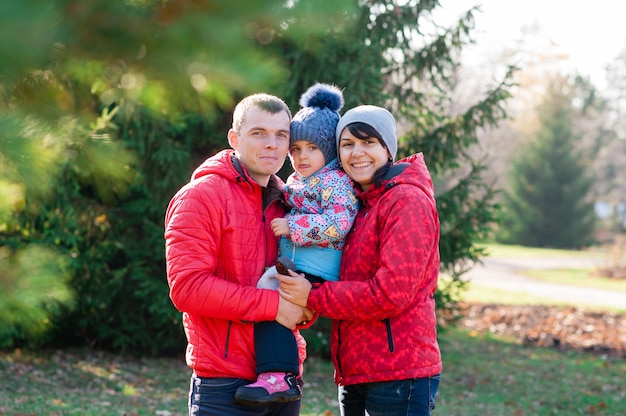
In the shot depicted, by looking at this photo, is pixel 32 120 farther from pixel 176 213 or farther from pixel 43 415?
pixel 43 415


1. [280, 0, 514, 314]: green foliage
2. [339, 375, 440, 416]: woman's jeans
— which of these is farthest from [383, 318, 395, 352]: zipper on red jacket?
[280, 0, 514, 314]: green foliage

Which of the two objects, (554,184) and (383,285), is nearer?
(383,285)

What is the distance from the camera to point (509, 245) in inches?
1272

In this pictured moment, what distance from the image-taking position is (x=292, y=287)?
288 cm

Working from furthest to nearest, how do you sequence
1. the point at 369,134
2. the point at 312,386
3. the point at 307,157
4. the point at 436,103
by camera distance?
the point at 436,103 < the point at 312,386 < the point at 307,157 < the point at 369,134

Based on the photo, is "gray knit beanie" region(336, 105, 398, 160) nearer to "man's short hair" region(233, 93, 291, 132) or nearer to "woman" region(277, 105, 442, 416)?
"woman" region(277, 105, 442, 416)

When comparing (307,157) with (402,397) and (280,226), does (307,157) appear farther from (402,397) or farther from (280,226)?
(402,397)

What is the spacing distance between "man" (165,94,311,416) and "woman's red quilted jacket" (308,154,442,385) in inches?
8.5

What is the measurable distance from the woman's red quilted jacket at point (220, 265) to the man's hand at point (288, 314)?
1.6 inches

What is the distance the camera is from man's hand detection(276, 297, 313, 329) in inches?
113

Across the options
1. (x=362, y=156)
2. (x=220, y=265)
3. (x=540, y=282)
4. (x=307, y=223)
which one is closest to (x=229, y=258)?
(x=220, y=265)

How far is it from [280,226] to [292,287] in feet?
0.92

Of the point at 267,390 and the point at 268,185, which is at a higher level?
the point at 268,185

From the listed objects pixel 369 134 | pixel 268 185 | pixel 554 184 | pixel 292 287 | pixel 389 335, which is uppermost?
pixel 554 184
